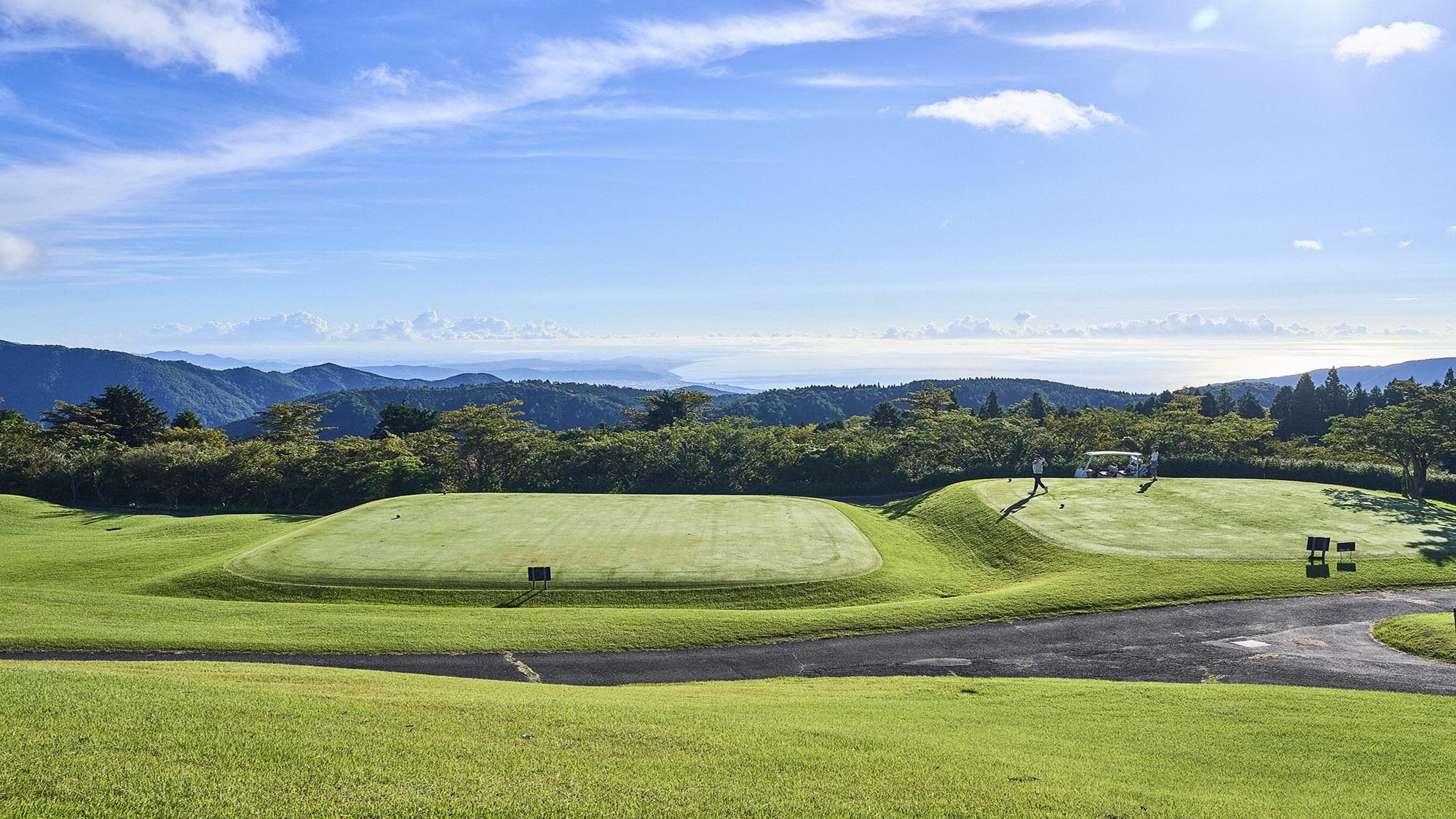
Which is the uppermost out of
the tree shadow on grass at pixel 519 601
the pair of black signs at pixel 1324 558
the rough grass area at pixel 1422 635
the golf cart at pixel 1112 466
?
the golf cart at pixel 1112 466

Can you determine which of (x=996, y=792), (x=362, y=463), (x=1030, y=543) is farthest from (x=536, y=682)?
(x=362, y=463)

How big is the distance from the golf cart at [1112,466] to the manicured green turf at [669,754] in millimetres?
41454

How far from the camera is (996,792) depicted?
1045cm

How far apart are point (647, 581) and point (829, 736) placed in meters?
20.1

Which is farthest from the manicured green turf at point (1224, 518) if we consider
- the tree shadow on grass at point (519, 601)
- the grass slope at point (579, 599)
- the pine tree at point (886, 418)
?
the pine tree at point (886, 418)

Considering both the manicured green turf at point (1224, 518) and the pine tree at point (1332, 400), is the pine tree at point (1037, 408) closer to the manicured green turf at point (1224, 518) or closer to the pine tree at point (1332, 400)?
the pine tree at point (1332, 400)

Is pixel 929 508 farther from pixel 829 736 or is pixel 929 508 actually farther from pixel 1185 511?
pixel 829 736

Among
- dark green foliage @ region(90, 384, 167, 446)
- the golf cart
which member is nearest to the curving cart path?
the golf cart

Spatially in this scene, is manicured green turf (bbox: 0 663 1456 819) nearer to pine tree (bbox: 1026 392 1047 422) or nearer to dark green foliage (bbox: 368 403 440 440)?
dark green foliage (bbox: 368 403 440 440)

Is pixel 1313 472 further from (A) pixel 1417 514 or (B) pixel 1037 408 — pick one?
(B) pixel 1037 408

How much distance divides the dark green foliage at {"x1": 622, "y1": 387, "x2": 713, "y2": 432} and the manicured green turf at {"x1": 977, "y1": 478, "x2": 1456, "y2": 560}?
5457 cm

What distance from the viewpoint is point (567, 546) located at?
37531 mm

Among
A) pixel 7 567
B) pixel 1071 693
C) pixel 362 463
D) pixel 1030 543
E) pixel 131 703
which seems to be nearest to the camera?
pixel 131 703

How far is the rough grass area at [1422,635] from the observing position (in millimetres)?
21516
